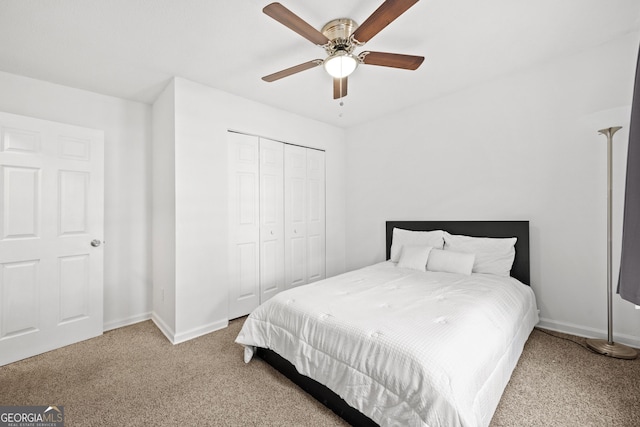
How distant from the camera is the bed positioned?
1246 mm

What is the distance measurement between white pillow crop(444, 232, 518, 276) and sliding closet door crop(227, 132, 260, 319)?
2.25 meters

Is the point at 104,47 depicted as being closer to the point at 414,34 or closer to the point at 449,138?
the point at 414,34

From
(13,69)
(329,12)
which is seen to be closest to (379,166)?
(329,12)

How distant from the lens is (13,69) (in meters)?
2.37

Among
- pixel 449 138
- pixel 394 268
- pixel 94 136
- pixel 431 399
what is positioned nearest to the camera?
pixel 431 399

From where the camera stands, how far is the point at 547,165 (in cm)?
257

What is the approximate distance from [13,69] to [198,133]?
1.54m

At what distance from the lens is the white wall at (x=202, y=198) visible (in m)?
2.60

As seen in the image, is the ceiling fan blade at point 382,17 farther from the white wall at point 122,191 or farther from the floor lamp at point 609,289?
the white wall at point 122,191

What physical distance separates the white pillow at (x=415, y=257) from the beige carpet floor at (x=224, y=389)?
1055 mm

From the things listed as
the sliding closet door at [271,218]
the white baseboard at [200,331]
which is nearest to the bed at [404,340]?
the white baseboard at [200,331]

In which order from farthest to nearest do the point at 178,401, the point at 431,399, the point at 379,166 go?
1. the point at 379,166
2. the point at 178,401
3. the point at 431,399

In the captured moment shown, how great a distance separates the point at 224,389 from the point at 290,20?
90.3 inches

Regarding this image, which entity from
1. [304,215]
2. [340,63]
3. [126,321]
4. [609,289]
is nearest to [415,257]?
[609,289]
